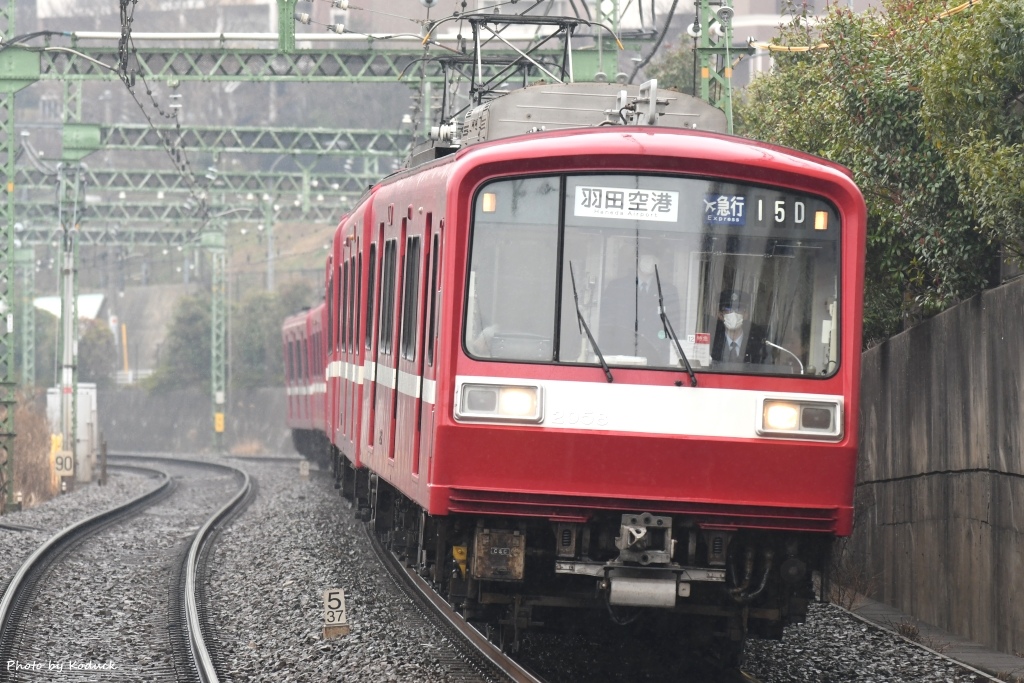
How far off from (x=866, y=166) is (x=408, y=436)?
531cm

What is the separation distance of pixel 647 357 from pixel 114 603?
688 centimetres

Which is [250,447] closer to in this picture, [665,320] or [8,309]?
[8,309]

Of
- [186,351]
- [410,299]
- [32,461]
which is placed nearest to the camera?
[410,299]

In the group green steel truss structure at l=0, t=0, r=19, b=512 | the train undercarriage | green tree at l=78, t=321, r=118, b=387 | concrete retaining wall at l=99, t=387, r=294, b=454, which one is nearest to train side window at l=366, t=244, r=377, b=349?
the train undercarriage

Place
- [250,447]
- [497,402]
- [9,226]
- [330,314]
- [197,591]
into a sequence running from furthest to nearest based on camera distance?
1. [250,447]
2. [9,226]
3. [330,314]
4. [197,591]
5. [497,402]

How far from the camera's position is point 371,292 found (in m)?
12.6

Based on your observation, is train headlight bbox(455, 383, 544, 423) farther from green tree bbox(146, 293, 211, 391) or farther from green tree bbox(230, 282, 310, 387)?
green tree bbox(146, 293, 211, 391)

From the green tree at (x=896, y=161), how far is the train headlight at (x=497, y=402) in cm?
440

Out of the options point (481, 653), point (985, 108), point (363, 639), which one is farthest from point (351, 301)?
point (985, 108)

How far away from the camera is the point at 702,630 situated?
8.62m

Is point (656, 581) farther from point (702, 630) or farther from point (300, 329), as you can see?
point (300, 329)

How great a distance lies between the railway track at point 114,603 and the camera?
33.2ft

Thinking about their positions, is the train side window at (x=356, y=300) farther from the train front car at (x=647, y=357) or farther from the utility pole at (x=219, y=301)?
the utility pole at (x=219, y=301)

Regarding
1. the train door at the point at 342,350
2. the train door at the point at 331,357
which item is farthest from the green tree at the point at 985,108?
the train door at the point at 331,357
